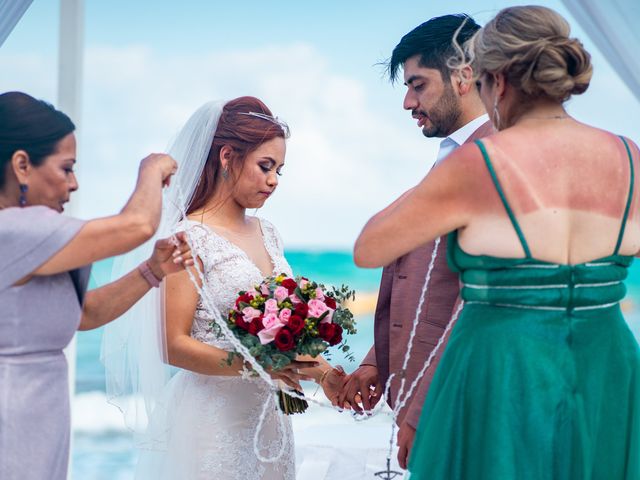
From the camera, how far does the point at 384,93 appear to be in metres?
20.9

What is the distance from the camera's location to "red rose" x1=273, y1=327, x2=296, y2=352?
2.73 m

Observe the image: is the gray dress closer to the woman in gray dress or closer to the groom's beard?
the woman in gray dress

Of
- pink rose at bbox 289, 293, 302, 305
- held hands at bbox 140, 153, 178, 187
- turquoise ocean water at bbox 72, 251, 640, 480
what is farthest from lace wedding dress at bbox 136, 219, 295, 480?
held hands at bbox 140, 153, 178, 187

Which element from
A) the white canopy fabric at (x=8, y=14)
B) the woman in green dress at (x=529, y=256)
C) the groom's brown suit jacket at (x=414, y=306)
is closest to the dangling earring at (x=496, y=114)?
the woman in green dress at (x=529, y=256)

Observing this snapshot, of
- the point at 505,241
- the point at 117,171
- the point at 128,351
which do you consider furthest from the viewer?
the point at 117,171

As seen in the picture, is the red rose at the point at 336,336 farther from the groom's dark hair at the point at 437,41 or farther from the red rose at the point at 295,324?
the groom's dark hair at the point at 437,41

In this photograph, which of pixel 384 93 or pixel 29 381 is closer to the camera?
pixel 29 381

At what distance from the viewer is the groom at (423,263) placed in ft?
8.68

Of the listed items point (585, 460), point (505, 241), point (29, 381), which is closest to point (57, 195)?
point (29, 381)

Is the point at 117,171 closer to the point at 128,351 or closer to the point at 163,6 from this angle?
the point at 163,6

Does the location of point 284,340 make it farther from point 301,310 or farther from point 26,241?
point 26,241

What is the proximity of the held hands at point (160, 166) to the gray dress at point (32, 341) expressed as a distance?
0.78ft

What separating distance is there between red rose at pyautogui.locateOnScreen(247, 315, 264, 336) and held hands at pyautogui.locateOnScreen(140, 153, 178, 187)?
739mm

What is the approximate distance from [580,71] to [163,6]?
20.2 metres
